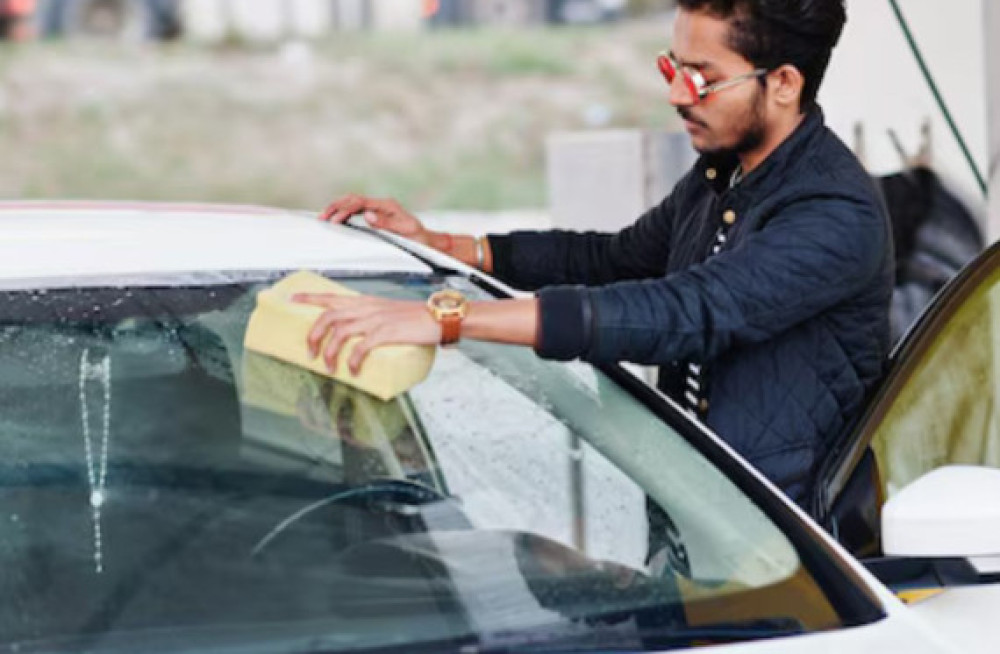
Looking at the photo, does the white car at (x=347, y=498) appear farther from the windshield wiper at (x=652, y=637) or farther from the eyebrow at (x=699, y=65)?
the eyebrow at (x=699, y=65)

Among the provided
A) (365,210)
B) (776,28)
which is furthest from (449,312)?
(365,210)

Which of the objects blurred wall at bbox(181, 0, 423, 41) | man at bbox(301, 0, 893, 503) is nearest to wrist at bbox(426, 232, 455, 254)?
man at bbox(301, 0, 893, 503)

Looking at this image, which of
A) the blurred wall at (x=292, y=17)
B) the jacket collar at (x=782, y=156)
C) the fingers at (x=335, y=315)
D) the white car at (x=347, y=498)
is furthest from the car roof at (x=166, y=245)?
the blurred wall at (x=292, y=17)

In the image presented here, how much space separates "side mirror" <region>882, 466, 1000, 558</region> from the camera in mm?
2109

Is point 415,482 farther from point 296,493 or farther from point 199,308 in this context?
point 199,308

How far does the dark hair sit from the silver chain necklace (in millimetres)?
1050

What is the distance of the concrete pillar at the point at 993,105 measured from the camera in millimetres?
5348

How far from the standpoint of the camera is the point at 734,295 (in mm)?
2475

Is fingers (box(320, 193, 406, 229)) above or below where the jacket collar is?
below

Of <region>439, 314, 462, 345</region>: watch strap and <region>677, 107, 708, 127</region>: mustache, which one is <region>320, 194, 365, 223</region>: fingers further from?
<region>439, 314, 462, 345</region>: watch strap

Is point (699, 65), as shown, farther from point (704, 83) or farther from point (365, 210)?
point (365, 210)

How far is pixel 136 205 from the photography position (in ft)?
9.39

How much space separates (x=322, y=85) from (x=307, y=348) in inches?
566

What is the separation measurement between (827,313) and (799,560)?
66 centimetres
